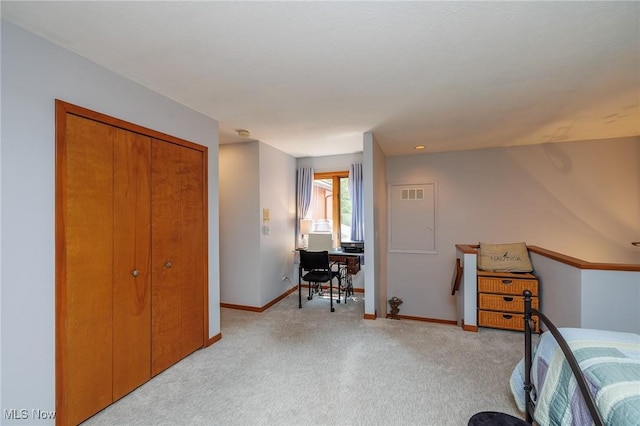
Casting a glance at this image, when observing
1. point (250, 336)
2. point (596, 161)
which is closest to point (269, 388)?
point (250, 336)

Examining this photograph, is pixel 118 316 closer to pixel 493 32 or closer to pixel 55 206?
pixel 55 206

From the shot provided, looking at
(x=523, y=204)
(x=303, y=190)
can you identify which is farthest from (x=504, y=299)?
(x=303, y=190)

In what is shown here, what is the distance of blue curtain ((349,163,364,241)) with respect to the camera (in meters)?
4.87

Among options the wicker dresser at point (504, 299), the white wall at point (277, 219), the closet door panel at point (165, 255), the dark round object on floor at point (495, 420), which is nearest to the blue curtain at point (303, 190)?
the white wall at point (277, 219)

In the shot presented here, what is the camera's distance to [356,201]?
16.1 ft

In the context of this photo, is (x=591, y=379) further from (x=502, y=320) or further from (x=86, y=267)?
(x=86, y=267)

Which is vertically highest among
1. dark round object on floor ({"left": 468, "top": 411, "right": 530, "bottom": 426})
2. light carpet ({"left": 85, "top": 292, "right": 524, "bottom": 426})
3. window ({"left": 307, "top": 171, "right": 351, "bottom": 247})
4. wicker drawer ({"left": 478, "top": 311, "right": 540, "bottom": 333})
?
window ({"left": 307, "top": 171, "right": 351, "bottom": 247})

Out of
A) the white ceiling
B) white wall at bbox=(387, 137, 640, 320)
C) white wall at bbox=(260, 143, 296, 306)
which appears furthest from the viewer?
white wall at bbox=(260, 143, 296, 306)

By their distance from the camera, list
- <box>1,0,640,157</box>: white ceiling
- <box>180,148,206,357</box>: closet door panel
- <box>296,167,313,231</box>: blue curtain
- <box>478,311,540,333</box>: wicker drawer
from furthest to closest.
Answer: <box>296,167,313,231</box>: blue curtain < <box>478,311,540,333</box>: wicker drawer < <box>180,148,206,357</box>: closet door panel < <box>1,0,640,157</box>: white ceiling

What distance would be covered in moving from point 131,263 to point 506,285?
392 cm

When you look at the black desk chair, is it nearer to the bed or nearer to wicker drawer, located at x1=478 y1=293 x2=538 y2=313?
wicker drawer, located at x1=478 y1=293 x2=538 y2=313

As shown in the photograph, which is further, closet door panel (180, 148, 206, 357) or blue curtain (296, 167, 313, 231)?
blue curtain (296, 167, 313, 231)

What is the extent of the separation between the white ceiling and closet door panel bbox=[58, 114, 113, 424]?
656 millimetres

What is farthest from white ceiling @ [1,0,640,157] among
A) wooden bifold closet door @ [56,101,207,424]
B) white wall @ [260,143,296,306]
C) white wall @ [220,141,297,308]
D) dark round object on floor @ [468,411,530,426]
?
dark round object on floor @ [468,411,530,426]
